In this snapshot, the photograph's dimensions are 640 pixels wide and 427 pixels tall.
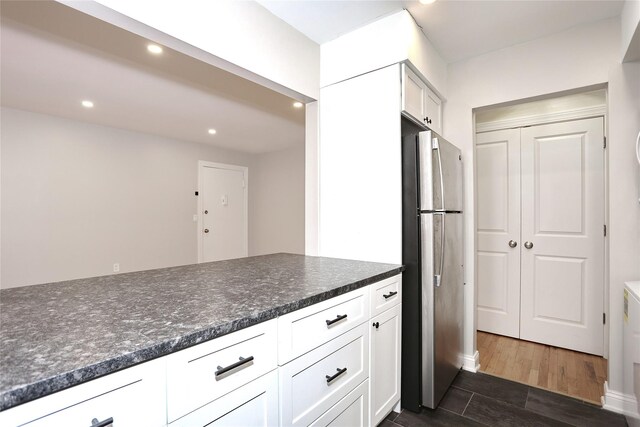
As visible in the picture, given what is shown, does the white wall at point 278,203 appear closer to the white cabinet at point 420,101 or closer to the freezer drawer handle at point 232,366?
the white cabinet at point 420,101

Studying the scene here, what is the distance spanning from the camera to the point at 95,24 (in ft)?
6.73

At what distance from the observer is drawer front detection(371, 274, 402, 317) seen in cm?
164

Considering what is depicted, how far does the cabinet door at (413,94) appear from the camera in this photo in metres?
2.00

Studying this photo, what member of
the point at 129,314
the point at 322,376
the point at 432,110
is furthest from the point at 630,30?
the point at 129,314

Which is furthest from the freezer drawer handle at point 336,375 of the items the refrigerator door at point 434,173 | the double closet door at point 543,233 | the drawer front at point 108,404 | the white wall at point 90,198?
the white wall at point 90,198

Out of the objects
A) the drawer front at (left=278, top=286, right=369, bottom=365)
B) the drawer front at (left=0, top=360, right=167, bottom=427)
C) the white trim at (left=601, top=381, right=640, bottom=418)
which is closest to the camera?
the drawer front at (left=0, top=360, right=167, bottom=427)

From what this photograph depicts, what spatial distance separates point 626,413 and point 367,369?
156cm

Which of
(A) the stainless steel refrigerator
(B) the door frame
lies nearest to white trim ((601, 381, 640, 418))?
(B) the door frame

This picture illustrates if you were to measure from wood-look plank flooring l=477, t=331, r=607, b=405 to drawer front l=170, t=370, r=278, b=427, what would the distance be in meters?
2.04

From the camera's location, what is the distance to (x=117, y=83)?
293 centimetres

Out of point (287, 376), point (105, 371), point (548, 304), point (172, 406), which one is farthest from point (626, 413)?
point (105, 371)

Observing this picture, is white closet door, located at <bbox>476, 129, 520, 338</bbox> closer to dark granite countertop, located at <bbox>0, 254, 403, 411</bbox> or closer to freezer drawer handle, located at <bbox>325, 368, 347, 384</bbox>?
dark granite countertop, located at <bbox>0, 254, 403, 411</bbox>

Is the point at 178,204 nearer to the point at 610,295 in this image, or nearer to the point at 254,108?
the point at 254,108

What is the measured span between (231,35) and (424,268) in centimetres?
175
